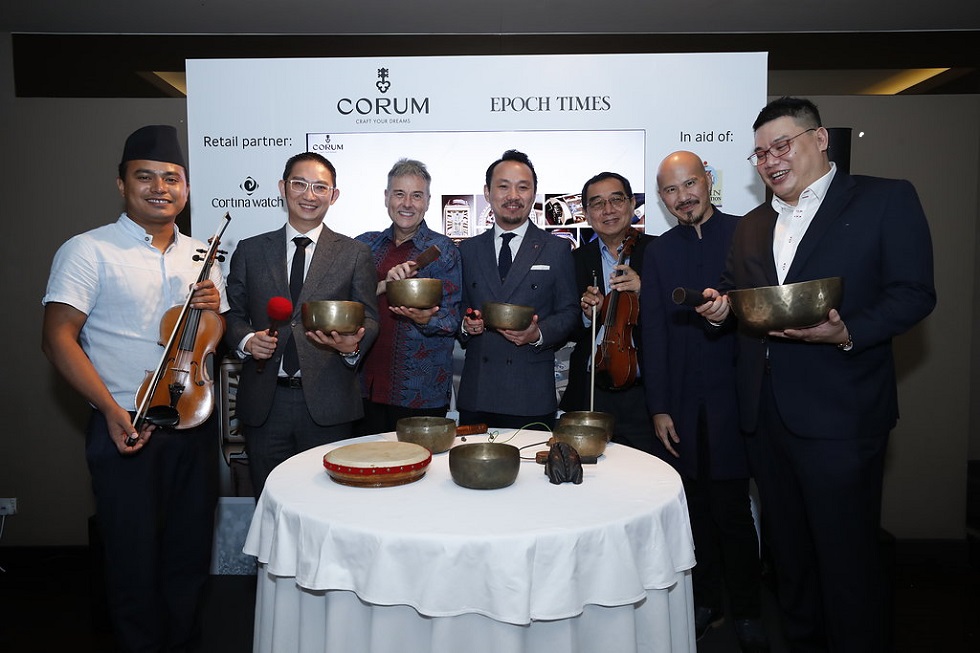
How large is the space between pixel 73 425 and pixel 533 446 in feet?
11.7

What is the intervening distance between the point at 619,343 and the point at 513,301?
0.52 meters

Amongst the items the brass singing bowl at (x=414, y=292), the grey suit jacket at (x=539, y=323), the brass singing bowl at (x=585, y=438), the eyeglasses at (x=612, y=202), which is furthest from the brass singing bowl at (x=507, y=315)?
the eyeglasses at (x=612, y=202)

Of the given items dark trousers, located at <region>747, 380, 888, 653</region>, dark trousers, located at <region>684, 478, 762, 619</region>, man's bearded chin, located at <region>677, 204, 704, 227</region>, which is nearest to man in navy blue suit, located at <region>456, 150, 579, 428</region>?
man's bearded chin, located at <region>677, 204, 704, 227</region>

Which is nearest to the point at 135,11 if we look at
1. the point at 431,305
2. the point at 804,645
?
the point at 431,305

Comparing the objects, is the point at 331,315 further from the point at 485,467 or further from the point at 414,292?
the point at 485,467

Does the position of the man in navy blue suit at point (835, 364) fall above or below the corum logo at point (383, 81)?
below

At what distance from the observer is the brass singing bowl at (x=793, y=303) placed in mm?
2012

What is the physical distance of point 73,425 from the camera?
4406 mm

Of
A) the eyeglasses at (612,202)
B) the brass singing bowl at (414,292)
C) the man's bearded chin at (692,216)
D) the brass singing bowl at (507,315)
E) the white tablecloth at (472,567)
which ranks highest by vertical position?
the eyeglasses at (612,202)

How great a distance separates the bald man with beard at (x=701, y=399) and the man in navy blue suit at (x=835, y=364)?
0.38 m

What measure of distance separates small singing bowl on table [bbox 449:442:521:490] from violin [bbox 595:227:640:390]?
4.26ft

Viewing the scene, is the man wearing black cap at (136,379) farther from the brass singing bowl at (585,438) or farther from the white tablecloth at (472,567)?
the brass singing bowl at (585,438)

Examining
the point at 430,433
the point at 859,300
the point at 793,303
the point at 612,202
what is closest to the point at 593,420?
the point at 430,433

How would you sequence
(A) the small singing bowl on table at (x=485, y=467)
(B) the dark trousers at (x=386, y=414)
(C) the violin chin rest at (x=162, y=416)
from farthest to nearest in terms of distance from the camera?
(B) the dark trousers at (x=386, y=414) → (C) the violin chin rest at (x=162, y=416) → (A) the small singing bowl on table at (x=485, y=467)
